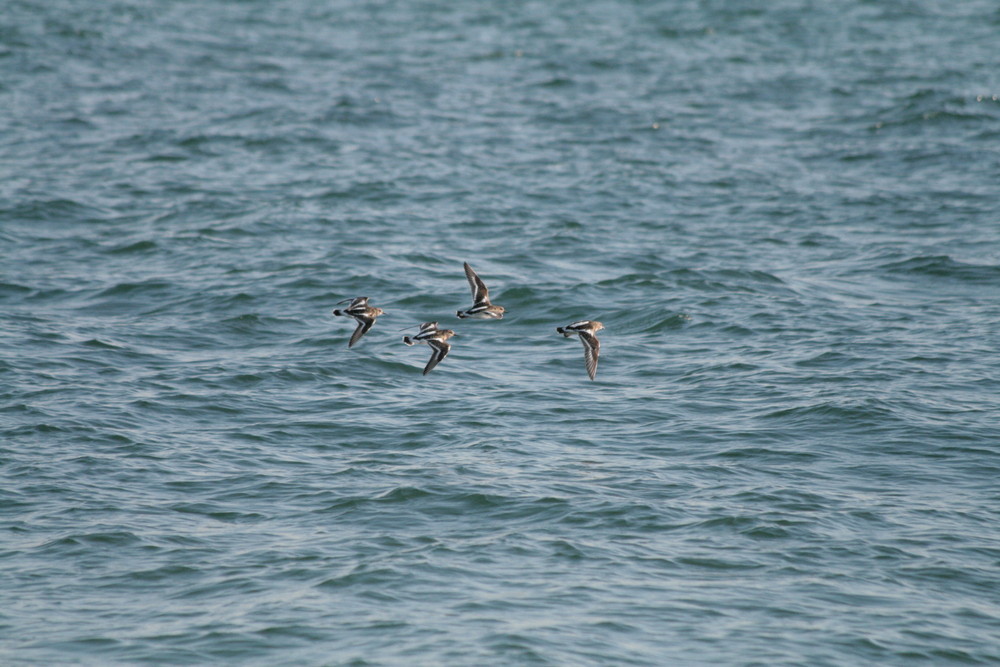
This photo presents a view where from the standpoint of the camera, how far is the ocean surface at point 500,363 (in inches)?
469

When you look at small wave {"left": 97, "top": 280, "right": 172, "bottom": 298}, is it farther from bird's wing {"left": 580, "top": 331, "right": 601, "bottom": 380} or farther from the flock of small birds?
bird's wing {"left": 580, "top": 331, "right": 601, "bottom": 380}

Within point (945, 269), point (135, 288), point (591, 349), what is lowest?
point (945, 269)

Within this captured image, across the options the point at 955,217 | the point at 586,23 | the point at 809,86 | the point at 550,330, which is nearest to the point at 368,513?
the point at 550,330

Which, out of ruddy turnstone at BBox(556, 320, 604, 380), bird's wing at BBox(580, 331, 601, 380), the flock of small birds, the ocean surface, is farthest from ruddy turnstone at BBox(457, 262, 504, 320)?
the ocean surface

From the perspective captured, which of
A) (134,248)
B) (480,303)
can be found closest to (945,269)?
(480,303)

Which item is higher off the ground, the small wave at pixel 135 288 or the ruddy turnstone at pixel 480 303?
the ruddy turnstone at pixel 480 303

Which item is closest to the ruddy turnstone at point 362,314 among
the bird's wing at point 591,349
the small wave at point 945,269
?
the bird's wing at point 591,349

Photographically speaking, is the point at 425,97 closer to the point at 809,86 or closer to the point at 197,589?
the point at 809,86

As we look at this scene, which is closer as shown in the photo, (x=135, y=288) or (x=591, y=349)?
(x=591, y=349)

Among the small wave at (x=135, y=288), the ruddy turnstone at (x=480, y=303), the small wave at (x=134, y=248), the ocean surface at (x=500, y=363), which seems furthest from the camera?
the small wave at (x=134, y=248)

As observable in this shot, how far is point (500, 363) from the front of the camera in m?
18.7

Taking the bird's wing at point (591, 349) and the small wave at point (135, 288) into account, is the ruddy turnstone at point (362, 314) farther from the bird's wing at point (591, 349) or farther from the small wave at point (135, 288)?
the small wave at point (135, 288)

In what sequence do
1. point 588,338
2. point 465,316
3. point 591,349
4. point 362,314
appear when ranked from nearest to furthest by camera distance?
point 465,316 < point 362,314 < point 591,349 < point 588,338

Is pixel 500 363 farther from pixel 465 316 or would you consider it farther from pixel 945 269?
pixel 945 269
